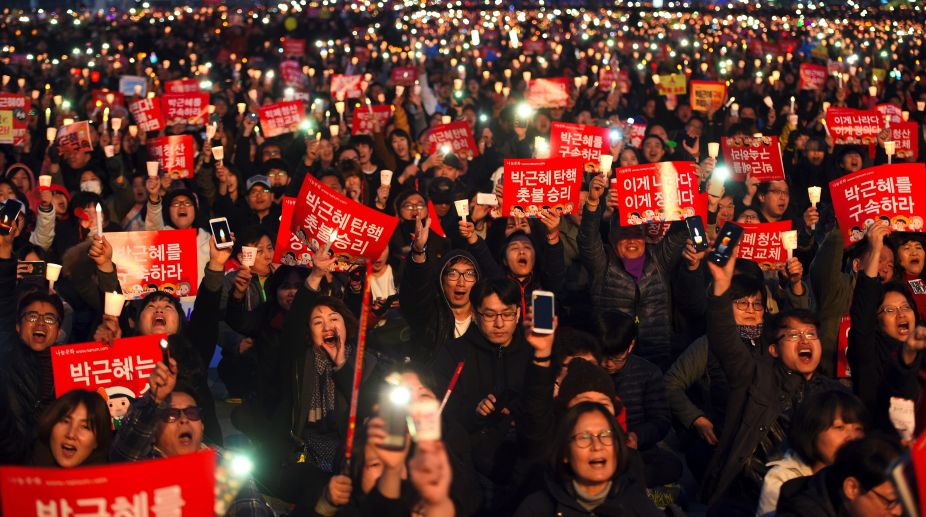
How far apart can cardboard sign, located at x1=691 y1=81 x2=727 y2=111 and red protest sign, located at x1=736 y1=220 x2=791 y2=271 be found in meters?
8.22

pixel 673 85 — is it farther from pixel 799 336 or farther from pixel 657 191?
pixel 799 336

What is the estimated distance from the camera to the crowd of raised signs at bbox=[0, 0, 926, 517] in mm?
4504

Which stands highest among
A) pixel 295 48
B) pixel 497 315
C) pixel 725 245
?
pixel 295 48

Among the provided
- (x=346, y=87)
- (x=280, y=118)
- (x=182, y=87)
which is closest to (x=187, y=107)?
(x=280, y=118)

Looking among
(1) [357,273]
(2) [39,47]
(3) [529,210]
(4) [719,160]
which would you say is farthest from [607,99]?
(2) [39,47]

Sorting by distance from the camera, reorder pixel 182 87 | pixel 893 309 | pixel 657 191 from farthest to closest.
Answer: pixel 182 87, pixel 657 191, pixel 893 309

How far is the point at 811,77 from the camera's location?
1825cm

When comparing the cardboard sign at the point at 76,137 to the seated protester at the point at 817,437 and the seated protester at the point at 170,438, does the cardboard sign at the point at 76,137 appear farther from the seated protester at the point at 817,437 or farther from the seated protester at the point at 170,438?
the seated protester at the point at 817,437

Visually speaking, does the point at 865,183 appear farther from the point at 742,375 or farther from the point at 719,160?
the point at 719,160

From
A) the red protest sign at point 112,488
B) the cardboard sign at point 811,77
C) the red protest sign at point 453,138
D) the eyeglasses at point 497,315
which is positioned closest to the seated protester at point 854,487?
the eyeglasses at point 497,315

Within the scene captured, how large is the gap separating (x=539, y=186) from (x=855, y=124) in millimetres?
5405

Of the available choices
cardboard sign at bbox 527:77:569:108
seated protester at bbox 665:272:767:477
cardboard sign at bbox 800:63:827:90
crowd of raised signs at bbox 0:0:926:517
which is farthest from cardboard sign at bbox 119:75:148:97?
seated protester at bbox 665:272:767:477

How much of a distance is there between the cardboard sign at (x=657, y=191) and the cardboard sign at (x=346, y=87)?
9.53m

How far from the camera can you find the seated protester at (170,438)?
491 centimetres
